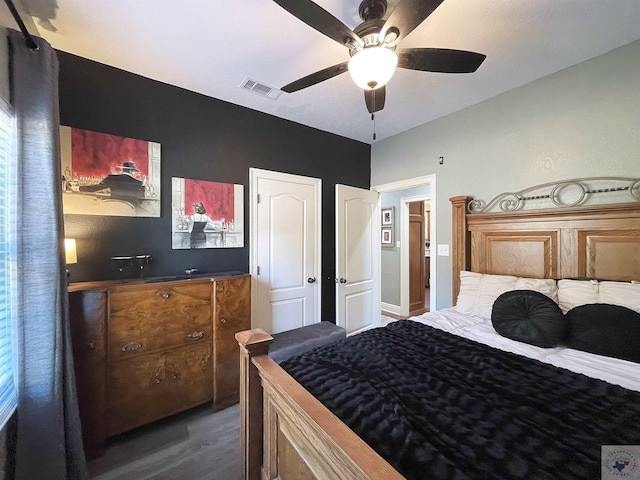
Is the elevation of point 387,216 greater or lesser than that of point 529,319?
greater

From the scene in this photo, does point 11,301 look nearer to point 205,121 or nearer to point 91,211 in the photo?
point 91,211

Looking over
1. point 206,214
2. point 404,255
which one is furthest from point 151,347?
point 404,255

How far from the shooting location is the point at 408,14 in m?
1.14

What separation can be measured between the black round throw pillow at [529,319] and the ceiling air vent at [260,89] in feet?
8.54

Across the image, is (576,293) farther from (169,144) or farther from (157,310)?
(169,144)

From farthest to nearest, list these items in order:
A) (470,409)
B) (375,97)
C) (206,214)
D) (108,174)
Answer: (206,214), (108,174), (375,97), (470,409)

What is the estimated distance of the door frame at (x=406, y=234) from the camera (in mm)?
2984

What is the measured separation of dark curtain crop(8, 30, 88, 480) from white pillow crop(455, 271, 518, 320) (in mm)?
2810

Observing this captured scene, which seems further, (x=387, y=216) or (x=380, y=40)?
(x=387, y=216)

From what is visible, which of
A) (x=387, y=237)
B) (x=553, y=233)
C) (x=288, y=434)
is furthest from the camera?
(x=387, y=237)

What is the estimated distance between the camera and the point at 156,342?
1.90 m

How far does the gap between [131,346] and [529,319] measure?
108 inches

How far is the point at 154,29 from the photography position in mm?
1678

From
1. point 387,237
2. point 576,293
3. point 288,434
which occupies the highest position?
point 387,237
